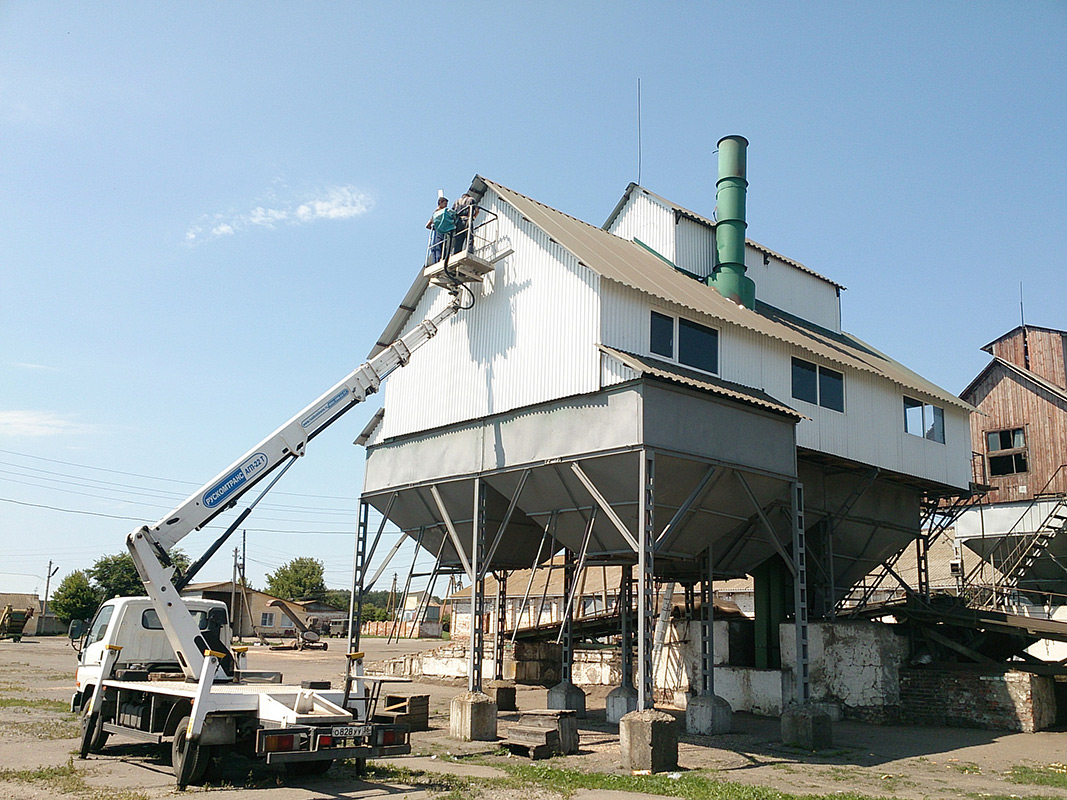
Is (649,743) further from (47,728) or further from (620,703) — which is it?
(47,728)

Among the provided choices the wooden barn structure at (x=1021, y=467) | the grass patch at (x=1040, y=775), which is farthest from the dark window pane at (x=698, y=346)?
the wooden barn structure at (x=1021, y=467)

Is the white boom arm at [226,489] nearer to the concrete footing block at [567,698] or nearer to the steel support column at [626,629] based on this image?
the steel support column at [626,629]

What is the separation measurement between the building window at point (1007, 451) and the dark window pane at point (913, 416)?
34.8 feet

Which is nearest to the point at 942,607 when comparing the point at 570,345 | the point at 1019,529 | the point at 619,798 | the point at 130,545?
the point at 1019,529

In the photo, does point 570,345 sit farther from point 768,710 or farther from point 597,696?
point 597,696

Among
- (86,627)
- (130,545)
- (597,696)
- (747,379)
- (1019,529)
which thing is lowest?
(597,696)

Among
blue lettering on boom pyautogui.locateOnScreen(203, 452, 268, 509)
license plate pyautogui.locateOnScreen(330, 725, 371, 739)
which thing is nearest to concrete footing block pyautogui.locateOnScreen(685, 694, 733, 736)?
license plate pyautogui.locateOnScreen(330, 725, 371, 739)

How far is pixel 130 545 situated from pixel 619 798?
28.2 ft

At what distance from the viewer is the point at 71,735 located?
664 inches

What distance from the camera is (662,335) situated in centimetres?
1958

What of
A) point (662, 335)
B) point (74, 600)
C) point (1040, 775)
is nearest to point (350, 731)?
point (662, 335)

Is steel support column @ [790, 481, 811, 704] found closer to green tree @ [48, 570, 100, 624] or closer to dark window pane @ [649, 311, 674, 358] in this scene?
dark window pane @ [649, 311, 674, 358]

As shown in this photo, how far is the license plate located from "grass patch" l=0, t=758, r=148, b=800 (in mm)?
2374

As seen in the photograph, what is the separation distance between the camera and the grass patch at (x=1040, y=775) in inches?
569
